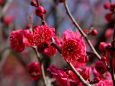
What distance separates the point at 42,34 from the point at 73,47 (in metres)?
0.26

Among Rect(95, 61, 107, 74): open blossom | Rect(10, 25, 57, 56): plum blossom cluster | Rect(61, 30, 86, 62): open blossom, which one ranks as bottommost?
Rect(95, 61, 107, 74): open blossom

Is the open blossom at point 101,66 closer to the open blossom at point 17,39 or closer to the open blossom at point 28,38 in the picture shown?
the open blossom at point 28,38

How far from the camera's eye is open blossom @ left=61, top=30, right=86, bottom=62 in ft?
4.60

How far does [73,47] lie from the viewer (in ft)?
4.88

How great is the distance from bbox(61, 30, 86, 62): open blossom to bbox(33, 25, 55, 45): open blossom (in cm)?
12

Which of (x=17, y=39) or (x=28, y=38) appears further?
(x=17, y=39)

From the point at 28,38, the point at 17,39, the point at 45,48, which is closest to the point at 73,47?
the point at 45,48

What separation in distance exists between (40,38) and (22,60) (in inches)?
117

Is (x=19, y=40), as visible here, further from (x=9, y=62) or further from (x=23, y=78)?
(x=9, y=62)

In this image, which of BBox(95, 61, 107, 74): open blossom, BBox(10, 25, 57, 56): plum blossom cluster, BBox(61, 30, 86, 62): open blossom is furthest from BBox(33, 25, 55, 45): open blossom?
BBox(95, 61, 107, 74): open blossom

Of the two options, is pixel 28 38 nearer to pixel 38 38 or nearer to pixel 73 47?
pixel 38 38

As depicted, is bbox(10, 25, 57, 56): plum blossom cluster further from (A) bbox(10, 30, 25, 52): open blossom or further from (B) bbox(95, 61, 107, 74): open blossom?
(B) bbox(95, 61, 107, 74): open blossom

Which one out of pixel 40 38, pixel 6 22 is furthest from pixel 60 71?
pixel 6 22

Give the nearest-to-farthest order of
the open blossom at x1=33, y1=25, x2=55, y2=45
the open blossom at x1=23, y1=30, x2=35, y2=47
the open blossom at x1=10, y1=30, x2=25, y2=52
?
1. the open blossom at x1=33, y1=25, x2=55, y2=45
2. the open blossom at x1=23, y1=30, x2=35, y2=47
3. the open blossom at x1=10, y1=30, x2=25, y2=52
